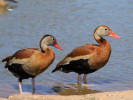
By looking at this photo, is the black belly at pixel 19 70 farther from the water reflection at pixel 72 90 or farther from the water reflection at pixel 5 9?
the water reflection at pixel 5 9

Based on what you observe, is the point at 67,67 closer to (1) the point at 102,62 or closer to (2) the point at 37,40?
(1) the point at 102,62

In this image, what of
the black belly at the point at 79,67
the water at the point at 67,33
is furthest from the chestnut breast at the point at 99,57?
the water at the point at 67,33

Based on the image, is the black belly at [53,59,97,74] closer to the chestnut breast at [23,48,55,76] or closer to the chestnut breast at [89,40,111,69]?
the chestnut breast at [89,40,111,69]

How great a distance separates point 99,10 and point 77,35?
3.31 m

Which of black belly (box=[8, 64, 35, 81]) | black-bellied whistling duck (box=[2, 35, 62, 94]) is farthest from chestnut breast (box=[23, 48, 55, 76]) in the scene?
black belly (box=[8, 64, 35, 81])

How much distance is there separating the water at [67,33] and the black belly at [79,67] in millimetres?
300


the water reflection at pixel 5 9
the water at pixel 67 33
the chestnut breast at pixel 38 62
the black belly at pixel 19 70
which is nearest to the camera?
the chestnut breast at pixel 38 62

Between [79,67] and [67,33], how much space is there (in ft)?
13.3

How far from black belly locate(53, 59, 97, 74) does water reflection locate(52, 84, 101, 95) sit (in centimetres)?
33

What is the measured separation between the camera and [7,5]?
17438mm

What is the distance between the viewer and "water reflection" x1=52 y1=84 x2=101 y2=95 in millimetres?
8266

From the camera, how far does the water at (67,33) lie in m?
8.64

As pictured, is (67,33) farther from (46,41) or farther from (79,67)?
(46,41)

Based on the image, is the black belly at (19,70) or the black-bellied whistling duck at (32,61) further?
the black belly at (19,70)
